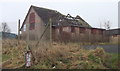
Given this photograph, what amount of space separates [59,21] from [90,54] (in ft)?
66.4

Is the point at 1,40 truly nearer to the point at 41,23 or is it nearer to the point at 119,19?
the point at 119,19

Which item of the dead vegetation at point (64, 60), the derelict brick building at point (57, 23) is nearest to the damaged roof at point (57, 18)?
the derelict brick building at point (57, 23)

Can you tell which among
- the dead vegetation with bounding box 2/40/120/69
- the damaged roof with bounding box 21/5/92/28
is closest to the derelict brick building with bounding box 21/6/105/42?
the damaged roof with bounding box 21/5/92/28

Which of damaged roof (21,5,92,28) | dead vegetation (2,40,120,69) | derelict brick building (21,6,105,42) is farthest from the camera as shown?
damaged roof (21,5,92,28)

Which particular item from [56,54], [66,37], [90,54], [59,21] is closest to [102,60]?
[90,54]

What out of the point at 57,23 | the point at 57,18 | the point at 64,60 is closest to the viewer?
the point at 64,60

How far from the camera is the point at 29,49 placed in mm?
9562

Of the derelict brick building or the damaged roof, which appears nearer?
the derelict brick building

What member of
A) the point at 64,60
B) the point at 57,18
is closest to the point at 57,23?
the point at 57,18

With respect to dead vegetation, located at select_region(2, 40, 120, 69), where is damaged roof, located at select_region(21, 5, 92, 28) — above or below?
above

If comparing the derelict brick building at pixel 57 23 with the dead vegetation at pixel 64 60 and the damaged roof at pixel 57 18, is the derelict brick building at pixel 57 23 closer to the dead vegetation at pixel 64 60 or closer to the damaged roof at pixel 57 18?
the damaged roof at pixel 57 18

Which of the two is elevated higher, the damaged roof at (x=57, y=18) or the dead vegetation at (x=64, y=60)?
the damaged roof at (x=57, y=18)

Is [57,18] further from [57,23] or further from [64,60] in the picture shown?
[64,60]

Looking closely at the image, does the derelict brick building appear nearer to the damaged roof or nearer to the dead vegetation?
the damaged roof
